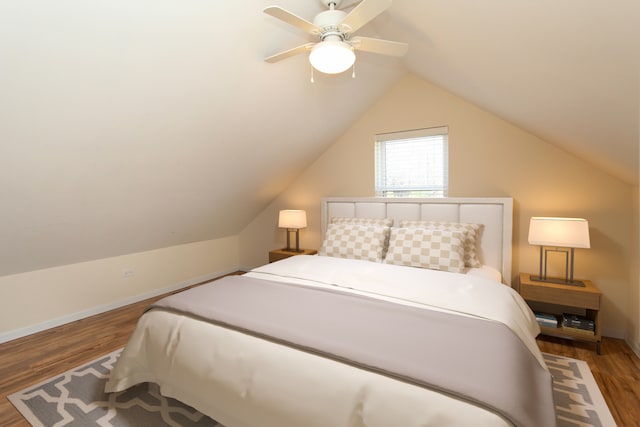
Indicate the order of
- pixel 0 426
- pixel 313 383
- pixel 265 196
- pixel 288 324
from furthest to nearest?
pixel 265 196, pixel 0 426, pixel 288 324, pixel 313 383

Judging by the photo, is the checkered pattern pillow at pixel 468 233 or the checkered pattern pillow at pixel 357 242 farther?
the checkered pattern pillow at pixel 357 242

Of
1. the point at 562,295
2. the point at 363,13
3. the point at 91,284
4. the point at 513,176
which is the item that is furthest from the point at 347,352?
the point at 91,284

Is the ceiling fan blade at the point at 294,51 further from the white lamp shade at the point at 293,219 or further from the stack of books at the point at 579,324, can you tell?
the stack of books at the point at 579,324

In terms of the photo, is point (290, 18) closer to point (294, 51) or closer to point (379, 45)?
point (294, 51)

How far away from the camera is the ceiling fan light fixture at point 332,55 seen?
65.2 inches

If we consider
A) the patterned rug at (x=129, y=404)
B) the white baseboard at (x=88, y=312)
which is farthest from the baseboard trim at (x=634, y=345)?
the white baseboard at (x=88, y=312)

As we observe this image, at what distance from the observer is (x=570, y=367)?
7.09 feet

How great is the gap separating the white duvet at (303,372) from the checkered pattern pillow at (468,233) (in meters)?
0.66

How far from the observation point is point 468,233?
2.79 m

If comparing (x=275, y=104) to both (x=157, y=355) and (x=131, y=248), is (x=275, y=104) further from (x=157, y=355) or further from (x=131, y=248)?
(x=131, y=248)

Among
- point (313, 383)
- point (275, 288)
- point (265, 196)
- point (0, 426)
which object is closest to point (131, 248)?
point (265, 196)

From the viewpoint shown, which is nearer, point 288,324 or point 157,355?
Result: point 288,324

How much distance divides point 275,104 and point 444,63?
1415mm

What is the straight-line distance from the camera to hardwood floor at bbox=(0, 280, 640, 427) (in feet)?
5.95
